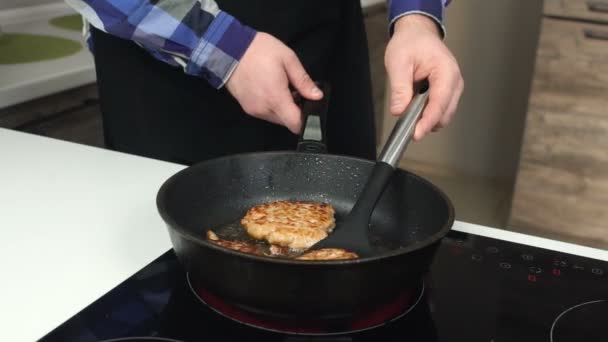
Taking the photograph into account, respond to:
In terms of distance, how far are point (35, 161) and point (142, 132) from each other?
0.22m

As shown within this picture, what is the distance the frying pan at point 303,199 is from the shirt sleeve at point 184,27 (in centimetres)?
12

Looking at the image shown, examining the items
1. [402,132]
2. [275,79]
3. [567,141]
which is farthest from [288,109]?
[567,141]

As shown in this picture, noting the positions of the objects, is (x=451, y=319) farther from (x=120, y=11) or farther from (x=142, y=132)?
(x=142, y=132)

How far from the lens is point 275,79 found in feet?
2.52

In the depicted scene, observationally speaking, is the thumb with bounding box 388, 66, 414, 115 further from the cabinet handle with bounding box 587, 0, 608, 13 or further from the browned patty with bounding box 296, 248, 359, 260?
the cabinet handle with bounding box 587, 0, 608, 13

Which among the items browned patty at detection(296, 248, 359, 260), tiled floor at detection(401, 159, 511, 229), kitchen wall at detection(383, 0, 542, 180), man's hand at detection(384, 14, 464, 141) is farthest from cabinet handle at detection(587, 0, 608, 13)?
browned patty at detection(296, 248, 359, 260)

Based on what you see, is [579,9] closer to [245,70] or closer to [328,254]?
[245,70]

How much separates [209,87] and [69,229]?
386 mm

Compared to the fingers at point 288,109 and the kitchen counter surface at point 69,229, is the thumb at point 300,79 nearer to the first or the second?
the fingers at point 288,109

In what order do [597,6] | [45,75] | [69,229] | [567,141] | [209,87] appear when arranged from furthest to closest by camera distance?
[567,141], [597,6], [45,75], [209,87], [69,229]

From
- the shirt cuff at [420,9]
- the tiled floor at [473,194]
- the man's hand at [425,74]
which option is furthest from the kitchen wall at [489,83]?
the man's hand at [425,74]

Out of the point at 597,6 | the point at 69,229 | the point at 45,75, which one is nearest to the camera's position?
the point at 69,229

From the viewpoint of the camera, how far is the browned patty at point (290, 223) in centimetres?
64

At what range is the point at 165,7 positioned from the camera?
80cm
